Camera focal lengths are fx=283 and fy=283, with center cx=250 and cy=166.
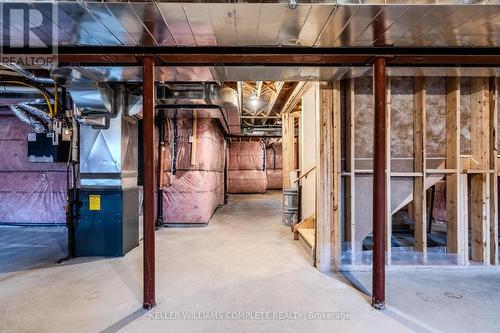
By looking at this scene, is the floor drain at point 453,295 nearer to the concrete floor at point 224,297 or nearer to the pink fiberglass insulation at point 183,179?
the concrete floor at point 224,297

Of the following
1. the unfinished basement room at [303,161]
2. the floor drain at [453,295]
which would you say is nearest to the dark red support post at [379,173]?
the unfinished basement room at [303,161]

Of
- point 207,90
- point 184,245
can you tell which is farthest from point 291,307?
point 207,90

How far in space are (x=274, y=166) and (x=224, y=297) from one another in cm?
1099

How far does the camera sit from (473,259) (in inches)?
132

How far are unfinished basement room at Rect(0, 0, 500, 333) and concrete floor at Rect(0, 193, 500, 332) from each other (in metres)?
0.02

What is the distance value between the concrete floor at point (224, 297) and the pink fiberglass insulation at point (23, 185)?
100 inches

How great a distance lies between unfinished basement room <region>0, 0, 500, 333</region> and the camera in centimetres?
204

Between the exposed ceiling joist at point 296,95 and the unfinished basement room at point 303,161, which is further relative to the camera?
the exposed ceiling joist at point 296,95

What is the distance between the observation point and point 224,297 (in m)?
2.52

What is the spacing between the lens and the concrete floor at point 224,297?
2.10m

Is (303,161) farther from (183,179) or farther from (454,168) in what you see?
(454,168)

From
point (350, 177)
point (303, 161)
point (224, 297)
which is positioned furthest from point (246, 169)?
point (224, 297)

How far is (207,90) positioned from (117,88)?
1115mm

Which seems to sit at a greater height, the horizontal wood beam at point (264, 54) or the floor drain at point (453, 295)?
the horizontal wood beam at point (264, 54)
